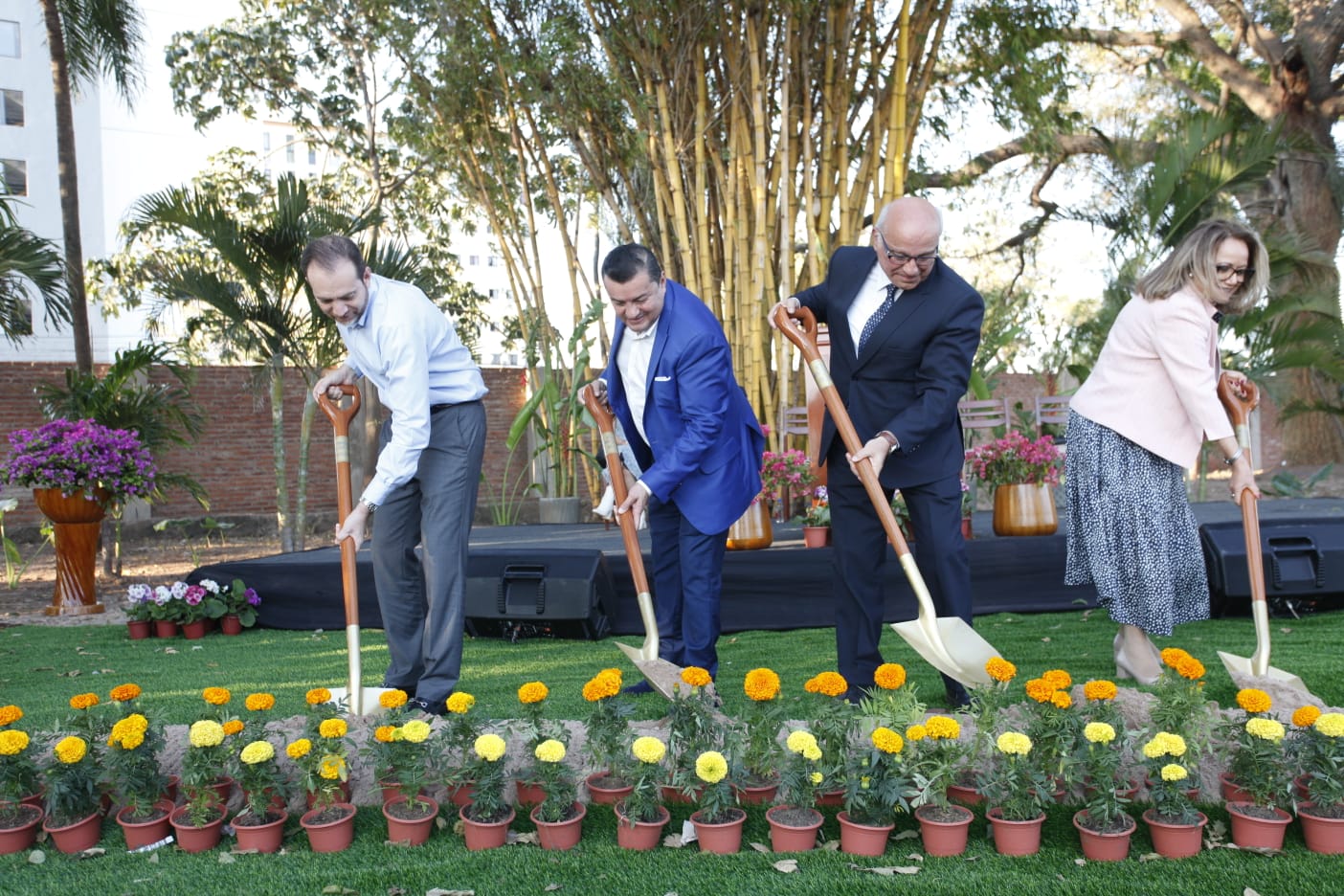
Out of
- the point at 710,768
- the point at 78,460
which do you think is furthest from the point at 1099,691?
the point at 78,460

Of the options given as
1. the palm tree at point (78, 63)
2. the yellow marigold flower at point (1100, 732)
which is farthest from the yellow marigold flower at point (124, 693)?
the palm tree at point (78, 63)

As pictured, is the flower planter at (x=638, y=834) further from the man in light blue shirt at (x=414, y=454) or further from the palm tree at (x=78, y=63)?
Result: the palm tree at (x=78, y=63)

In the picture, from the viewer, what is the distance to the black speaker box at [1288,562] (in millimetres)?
4203

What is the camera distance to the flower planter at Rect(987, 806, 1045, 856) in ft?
6.72

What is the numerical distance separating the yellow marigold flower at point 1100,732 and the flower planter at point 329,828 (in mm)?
1529

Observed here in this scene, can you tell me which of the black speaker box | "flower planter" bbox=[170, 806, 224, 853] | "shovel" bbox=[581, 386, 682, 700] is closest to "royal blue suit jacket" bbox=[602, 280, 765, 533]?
"shovel" bbox=[581, 386, 682, 700]

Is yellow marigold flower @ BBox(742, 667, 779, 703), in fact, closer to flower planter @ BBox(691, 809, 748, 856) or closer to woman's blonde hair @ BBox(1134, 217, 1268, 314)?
flower planter @ BBox(691, 809, 748, 856)

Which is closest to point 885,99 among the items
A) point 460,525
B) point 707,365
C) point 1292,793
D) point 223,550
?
point 707,365

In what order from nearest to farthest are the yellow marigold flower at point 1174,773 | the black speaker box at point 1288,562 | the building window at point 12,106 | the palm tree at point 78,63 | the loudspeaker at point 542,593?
the yellow marigold flower at point 1174,773 → the black speaker box at point 1288,562 → the loudspeaker at point 542,593 → the palm tree at point 78,63 → the building window at point 12,106

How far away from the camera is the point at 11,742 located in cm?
225

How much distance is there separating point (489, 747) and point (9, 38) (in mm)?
26485

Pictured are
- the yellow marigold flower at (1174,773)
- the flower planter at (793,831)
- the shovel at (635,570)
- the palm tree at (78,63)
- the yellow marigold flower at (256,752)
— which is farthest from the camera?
the palm tree at (78,63)

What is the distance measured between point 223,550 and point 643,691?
26.5 feet

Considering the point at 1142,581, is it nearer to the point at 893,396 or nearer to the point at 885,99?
the point at 893,396
